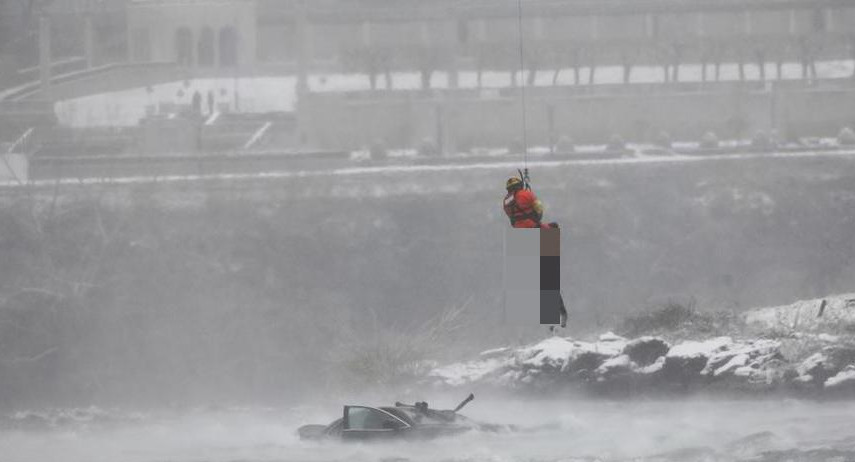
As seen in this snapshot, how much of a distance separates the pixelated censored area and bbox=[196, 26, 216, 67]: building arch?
6713cm

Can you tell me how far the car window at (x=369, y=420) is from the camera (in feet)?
91.3

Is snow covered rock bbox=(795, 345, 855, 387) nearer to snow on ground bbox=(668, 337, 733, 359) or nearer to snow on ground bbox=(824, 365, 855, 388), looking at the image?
snow on ground bbox=(824, 365, 855, 388)

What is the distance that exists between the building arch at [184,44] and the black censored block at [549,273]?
67.9 meters

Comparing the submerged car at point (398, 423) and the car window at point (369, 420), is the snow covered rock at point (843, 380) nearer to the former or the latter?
the submerged car at point (398, 423)

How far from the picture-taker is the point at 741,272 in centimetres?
5000

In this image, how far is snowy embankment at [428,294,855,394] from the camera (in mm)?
35000

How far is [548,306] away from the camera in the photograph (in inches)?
923

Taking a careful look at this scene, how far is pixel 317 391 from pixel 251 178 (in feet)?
65.0

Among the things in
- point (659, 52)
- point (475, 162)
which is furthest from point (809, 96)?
point (475, 162)

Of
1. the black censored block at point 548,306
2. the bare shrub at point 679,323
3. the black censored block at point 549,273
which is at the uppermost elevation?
the black censored block at point 549,273

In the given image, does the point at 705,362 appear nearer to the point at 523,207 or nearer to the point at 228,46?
the point at 523,207

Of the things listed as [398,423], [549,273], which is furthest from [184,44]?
[549,273]

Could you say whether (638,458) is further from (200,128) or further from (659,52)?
(659,52)

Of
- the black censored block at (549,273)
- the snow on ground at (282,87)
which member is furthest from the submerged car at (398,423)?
the snow on ground at (282,87)
